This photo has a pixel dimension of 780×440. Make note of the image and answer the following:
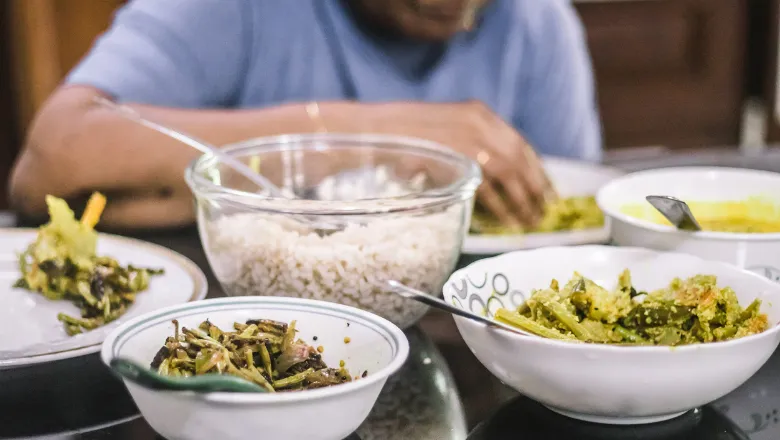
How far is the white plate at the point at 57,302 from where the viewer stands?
0.82 m

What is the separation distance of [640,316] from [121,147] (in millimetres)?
959

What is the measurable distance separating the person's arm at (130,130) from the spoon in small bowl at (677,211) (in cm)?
69

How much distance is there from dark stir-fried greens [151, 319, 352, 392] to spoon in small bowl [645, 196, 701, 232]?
424 mm

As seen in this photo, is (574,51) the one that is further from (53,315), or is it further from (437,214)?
(53,315)

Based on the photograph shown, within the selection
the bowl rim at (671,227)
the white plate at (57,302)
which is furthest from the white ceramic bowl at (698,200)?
the white plate at (57,302)

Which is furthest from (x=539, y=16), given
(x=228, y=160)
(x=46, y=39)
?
(x=46, y=39)

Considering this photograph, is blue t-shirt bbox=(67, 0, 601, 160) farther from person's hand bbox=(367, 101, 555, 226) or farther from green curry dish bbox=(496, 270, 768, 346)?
green curry dish bbox=(496, 270, 768, 346)

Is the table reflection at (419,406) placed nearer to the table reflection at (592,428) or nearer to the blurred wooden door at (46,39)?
the table reflection at (592,428)

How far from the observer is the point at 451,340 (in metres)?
0.97

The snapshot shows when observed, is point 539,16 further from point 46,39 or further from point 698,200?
point 46,39

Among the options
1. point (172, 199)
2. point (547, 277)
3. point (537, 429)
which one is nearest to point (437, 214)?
point (547, 277)

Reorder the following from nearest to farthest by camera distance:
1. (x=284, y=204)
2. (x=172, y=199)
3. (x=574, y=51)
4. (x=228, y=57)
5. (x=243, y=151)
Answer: (x=284, y=204) → (x=243, y=151) → (x=172, y=199) → (x=228, y=57) → (x=574, y=51)

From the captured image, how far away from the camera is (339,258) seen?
92 centimetres

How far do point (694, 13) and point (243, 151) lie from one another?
3741mm
